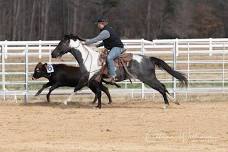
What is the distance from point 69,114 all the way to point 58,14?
2271 inches

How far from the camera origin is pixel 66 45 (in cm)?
1561

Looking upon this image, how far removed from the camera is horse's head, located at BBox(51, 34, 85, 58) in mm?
15570

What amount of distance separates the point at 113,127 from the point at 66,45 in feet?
12.7

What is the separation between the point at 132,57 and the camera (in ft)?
50.5

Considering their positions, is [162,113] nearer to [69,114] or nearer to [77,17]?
[69,114]

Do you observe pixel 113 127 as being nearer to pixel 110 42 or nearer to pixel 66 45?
pixel 110 42

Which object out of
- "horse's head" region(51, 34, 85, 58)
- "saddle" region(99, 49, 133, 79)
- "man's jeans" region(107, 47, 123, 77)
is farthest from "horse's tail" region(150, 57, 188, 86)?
"horse's head" region(51, 34, 85, 58)

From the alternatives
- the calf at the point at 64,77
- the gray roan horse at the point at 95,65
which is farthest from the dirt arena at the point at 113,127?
the gray roan horse at the point at 95,65

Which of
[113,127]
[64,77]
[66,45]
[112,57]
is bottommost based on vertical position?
[113,127]

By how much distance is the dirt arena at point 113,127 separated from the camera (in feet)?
33.2

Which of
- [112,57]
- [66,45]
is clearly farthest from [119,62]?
[66,45]

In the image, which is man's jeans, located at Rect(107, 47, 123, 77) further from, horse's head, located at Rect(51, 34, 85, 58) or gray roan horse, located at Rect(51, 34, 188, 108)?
horse's head, located at Rect(51, 34, 85, 58)

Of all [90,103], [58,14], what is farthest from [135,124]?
[58,14]

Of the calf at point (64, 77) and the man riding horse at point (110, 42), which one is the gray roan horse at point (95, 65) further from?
the calf at point (64, 77)
